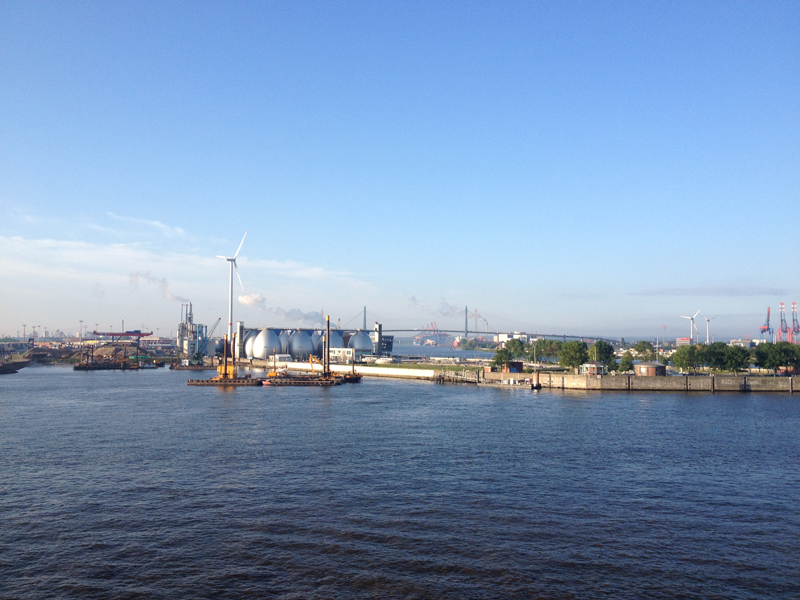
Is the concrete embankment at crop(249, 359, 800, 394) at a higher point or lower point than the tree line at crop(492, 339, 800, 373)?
lower

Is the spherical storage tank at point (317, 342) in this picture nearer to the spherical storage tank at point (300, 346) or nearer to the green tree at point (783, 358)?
the spherical storage tank at point (300, 346)

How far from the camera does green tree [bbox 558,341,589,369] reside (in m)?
85.9

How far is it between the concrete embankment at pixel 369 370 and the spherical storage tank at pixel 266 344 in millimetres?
1967

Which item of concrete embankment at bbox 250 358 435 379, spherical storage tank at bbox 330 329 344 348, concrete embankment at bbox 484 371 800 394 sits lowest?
concrete embankment at bbox 250 358 435 379

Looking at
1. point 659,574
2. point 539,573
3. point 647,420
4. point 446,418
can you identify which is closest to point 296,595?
point 539,573

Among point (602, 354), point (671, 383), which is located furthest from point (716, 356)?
point (671, 383)

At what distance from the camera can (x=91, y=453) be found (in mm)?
31375

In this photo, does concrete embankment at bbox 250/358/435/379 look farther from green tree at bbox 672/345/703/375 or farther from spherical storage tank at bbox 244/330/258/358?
green tree at bbox 672/345/703/375

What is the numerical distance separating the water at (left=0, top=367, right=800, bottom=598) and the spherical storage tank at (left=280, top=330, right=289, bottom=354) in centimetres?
9058

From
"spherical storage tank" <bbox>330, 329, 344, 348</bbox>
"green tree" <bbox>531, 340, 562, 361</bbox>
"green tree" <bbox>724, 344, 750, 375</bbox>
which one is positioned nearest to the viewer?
"green tree" <bbox>724, 344, 750, 375</bbox>

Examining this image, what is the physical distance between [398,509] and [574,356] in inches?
2761

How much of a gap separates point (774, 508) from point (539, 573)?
41.4 ft

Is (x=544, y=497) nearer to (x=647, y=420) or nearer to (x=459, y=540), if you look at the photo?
(x=459, y=540)

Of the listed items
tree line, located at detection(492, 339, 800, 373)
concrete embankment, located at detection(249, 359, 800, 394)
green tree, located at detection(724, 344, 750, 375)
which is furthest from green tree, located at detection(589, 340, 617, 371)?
concrete embankment, located at detection(249, 359, 800, 394)
